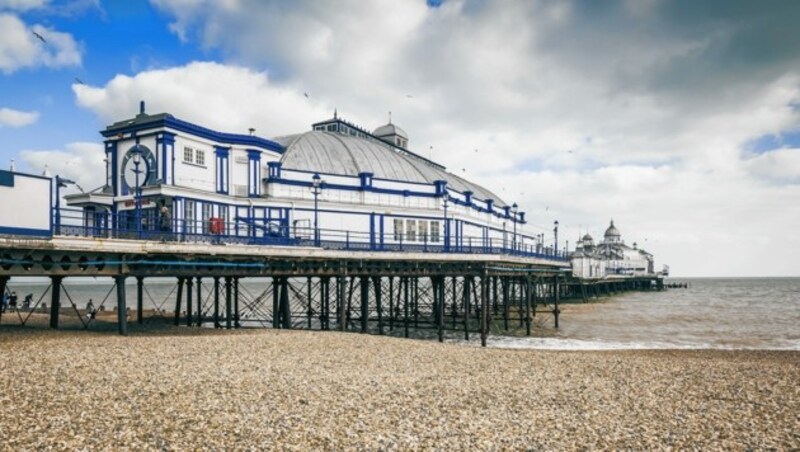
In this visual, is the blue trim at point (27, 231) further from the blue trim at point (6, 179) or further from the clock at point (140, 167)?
the clock at point (140, 167)

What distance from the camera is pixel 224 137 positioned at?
32719 millimetres

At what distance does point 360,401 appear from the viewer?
11078mm

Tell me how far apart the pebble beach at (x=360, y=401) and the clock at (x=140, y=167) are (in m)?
13.0

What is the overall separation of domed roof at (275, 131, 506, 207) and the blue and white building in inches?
4.9

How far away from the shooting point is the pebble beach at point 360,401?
8906mm

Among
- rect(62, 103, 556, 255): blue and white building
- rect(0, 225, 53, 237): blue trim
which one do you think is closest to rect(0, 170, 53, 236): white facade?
rect(0, 225, 53, 237): blue trim

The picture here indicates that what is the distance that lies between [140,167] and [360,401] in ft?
74.9

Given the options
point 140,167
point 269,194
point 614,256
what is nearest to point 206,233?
point 140,167

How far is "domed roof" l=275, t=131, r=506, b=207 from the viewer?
141 feet

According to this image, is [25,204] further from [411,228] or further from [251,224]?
[411,228]

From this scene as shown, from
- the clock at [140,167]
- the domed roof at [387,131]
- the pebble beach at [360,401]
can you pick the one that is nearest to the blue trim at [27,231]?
the pebble beach at [360,401]

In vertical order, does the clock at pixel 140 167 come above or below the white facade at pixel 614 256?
above

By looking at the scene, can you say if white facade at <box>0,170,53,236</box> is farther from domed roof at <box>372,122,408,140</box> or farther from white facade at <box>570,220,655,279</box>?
white facade at <box>570,220,655,279</box>

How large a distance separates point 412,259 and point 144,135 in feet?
50.3
